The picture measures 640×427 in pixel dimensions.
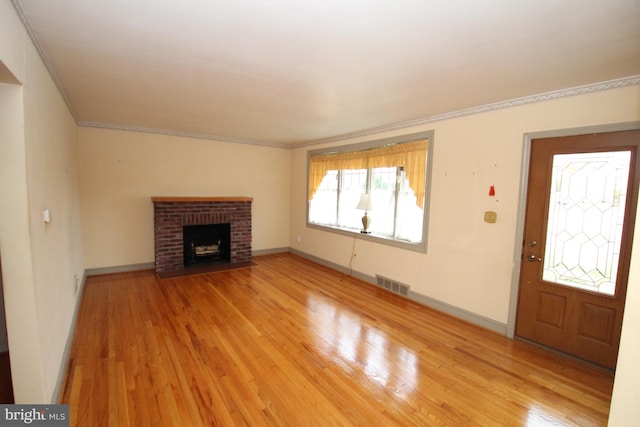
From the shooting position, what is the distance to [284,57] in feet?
7.18

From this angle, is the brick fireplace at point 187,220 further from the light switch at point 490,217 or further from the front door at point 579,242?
the front door at point 579,242

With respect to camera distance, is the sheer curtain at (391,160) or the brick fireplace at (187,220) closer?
the sheer curtain at (391,160)

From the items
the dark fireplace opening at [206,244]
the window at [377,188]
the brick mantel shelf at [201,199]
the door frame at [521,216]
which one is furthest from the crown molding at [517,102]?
the dark fireplace opening at [206,244]

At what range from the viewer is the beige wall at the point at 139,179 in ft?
15.7

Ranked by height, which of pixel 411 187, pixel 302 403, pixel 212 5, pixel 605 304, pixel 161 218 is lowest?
pixel 302 403

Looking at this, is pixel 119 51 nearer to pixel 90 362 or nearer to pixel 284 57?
pixel 284 57

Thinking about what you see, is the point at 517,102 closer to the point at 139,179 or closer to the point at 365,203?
the point at 365,203

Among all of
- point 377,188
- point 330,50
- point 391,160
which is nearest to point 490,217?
point 391,160

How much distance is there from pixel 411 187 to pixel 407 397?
2.68m

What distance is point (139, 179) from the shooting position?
5117 mm

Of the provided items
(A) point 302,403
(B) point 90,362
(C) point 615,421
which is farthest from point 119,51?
(C) point 615,421

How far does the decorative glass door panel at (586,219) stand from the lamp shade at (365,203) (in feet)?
7.67

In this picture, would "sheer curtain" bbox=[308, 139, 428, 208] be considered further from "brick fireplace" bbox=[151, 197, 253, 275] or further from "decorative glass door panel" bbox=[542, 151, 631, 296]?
"brick fireplace" bbox=[151, 197, 253, 275]

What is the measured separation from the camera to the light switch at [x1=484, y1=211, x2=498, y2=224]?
3.28 m
